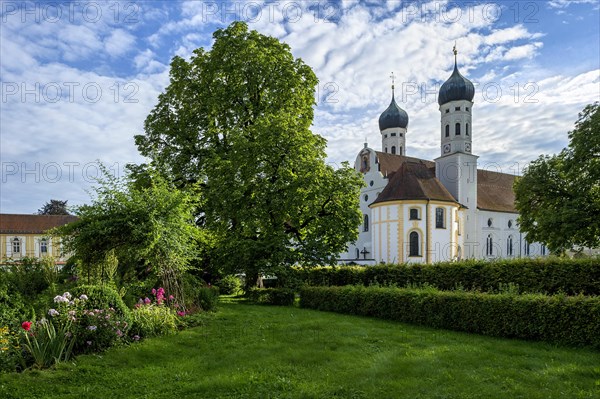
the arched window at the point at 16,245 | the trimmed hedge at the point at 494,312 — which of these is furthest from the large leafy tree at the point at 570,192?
the arched window at the point at 16,245

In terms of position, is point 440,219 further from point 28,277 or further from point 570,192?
point 28,277

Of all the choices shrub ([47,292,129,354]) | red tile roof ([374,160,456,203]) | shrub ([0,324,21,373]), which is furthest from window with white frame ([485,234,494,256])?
shrub ([0,324,21,373])

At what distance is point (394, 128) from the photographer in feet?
202

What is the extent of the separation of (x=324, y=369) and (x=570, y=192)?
23709 millimetres

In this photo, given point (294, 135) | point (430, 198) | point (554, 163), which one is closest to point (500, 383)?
point (294, 135)

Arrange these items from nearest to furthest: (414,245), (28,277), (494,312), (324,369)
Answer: (324,369)
(494,312)
(28,277)
(414,245)

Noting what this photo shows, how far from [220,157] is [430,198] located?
2755 centimetres

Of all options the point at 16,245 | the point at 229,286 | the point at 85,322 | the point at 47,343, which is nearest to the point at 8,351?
the point at 47,343

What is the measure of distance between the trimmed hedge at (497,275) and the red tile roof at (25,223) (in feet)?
154

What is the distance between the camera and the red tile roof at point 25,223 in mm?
51438

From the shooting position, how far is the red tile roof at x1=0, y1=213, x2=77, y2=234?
51438 mm

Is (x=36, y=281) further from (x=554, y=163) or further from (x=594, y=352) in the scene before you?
(x=554, y=163)

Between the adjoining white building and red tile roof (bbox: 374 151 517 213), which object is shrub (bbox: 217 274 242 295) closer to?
the adjoining white building

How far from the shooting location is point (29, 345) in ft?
21.6
